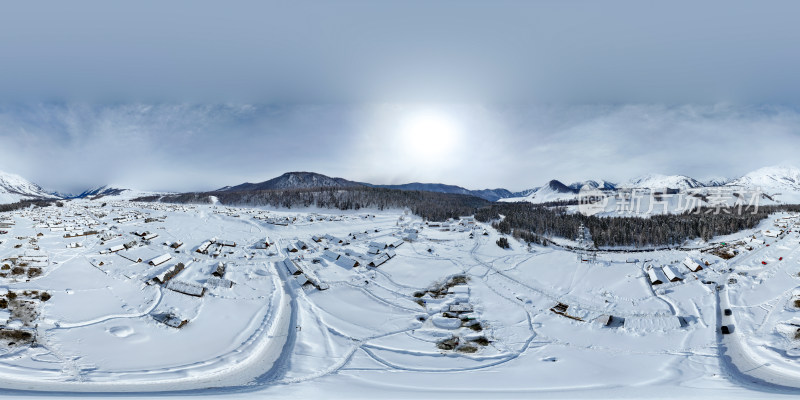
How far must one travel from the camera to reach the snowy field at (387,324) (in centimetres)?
1791

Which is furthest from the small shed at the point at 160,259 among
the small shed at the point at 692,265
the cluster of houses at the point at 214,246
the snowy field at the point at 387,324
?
the small shed at the point at 692,265

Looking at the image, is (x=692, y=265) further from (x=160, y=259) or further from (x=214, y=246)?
(x=214, y=246)

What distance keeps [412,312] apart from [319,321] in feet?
29.9

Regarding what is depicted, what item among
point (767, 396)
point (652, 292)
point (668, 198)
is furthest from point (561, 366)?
point (668, 198)

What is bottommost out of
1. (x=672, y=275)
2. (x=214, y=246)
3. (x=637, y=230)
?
(x=214, y=246)

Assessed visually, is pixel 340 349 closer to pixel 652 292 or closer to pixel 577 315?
pixel 577 315

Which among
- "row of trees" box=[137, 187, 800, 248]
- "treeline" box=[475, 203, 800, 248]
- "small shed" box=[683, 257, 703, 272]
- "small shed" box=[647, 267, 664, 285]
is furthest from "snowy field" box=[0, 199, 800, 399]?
"row of trees" box=[137, 187, 800, 248]

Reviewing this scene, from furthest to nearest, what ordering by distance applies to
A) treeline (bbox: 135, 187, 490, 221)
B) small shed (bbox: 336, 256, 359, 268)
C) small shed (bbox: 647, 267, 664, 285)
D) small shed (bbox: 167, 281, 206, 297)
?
treeline (bbox: 135, 187, 490, 221) < small shed (bbox: 336, 256, 359, 268) < small shed (bbox: 647, 267, 664, 285) < small shed (bbox: 167, 281, 206, 297)

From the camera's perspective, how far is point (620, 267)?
149 feet

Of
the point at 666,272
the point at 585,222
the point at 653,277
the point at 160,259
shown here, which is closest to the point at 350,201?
the point at 585,222

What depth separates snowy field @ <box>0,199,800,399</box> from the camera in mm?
17906

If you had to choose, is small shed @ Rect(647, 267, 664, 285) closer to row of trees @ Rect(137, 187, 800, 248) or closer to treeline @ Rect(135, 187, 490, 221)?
row of trees @ Rect(137, 187, 800, 248)

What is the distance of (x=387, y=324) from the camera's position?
2823 cm

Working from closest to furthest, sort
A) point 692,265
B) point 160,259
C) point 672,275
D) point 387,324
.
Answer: point 387,324, point 672,275, point 160,259, point 692,265
